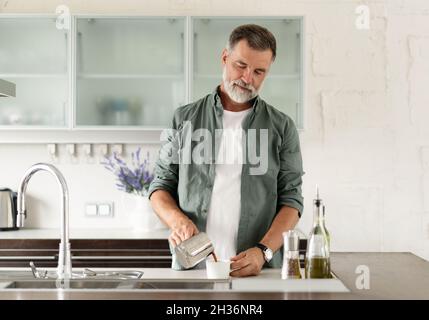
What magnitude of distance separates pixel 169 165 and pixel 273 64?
1362 millimetres

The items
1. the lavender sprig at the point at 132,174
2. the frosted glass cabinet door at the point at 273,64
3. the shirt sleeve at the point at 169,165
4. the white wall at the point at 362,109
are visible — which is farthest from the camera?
the white wall at the point at 362,109

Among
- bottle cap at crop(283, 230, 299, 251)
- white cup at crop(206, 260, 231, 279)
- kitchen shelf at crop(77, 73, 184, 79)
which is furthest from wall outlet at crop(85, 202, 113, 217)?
bottle cap at crop(283, 230, 299, 251)

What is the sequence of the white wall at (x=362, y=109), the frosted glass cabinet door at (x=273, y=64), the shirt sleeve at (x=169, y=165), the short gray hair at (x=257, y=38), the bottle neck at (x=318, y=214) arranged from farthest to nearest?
the white wall at (x=362, y=109) < the frosted glass cabinet door at (x=273, y=64) < the shirt sleeve at (x=169, y=165) < the short gray hair at (x=257, y=38) < the bottle neck at (x=318, y=214)

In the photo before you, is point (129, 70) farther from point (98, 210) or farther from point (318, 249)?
point (318, 249)

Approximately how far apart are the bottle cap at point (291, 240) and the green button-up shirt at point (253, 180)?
0.50 metres

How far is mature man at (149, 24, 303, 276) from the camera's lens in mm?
2508

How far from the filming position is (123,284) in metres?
2.04

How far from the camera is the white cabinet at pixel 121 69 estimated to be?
12.2ft

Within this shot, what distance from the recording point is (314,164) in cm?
400

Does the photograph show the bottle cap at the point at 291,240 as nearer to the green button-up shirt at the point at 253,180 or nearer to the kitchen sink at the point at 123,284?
the kitchen sink at the point at 123,284

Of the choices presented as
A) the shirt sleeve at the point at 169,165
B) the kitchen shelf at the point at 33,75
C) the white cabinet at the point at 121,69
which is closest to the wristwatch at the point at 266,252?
the shirt sleeve at the point at 169,165

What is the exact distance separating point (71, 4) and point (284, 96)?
4.69ft

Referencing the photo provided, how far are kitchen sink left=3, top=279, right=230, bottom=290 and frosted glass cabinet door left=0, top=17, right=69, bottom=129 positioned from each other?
1.77 m

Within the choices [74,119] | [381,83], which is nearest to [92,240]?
[74,119]
